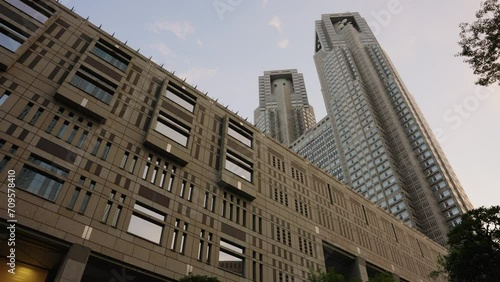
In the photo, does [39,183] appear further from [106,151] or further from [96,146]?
[106,151]

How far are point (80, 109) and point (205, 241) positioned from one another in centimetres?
1632

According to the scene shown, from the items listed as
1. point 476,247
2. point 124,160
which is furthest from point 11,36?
point 476,247

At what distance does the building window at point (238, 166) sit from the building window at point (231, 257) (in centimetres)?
886

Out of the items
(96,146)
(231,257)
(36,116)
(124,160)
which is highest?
(36,116)

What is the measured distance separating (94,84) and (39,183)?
39.8ft

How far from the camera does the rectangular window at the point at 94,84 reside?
111 feet

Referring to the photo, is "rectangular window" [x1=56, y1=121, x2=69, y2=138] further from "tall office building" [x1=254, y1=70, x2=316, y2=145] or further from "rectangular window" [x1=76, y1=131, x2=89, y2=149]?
"tall office building" [x1=254, y1=70, x2=316, y2=145]

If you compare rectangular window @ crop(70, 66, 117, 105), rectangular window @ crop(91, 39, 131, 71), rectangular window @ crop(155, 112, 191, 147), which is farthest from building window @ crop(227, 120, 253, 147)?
rectangular window @ crop(70, 66, 117, 105)

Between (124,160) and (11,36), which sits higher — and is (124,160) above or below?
below

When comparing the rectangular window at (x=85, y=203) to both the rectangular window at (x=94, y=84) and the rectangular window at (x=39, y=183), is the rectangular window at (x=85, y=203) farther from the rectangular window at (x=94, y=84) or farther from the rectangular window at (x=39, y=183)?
the rectangular window at (x=94, y=84)

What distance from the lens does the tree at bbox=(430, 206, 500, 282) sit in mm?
24422

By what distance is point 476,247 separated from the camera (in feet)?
81.7

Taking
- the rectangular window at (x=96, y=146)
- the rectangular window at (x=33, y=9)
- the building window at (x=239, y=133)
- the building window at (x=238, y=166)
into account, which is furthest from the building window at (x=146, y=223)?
the rectangular window at (x=33, y=9)

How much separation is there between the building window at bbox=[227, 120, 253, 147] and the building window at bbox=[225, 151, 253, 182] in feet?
10.7
